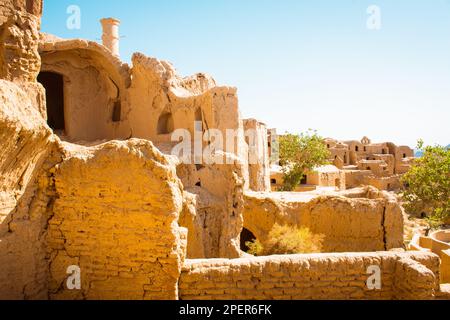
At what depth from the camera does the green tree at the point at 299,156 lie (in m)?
24.8

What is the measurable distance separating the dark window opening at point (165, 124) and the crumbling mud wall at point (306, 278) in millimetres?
9512

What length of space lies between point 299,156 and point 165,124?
509 inches

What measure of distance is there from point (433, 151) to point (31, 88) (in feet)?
60.5

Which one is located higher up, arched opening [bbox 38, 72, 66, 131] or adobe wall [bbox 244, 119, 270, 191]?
arched opening [bbox 38, 72, 66, 131]

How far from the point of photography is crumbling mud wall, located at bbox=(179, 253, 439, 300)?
5703 mm

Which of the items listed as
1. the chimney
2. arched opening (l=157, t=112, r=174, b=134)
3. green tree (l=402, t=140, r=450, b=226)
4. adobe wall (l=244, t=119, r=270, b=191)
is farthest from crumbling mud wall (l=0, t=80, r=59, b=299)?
green tree (l=402, t=140, r=450, b=226)

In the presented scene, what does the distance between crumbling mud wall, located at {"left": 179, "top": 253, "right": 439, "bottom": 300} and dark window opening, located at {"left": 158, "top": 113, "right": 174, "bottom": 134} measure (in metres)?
9.51

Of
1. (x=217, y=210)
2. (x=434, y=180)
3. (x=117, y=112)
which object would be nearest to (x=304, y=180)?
(x=434, y=180)

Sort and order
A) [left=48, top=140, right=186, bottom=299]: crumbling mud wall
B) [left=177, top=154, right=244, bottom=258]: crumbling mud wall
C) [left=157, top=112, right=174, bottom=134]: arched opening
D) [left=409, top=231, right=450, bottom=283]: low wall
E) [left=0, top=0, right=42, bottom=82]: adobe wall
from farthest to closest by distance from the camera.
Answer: [left=157, top=112, right=174, bottom=134]: arched opening → [left=409, top=231, right=450, bottom=283]: low wall → [left=177, top=154, right=244, bottom=258]: crumbling mud wall → [left=0, top=0, right=42, bottom=82]: adobe wall → [left=48, top=140, right=186, bottom=299]: crumbling mud wall

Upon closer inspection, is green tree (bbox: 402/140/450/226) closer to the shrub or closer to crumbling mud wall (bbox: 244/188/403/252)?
crumbling mud wall (bbox: 244/188/403/252)

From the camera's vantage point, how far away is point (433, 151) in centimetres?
1852

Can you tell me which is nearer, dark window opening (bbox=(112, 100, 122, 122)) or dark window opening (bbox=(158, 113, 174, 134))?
dark window opening (bbox=(158, 113, 174, 134))
